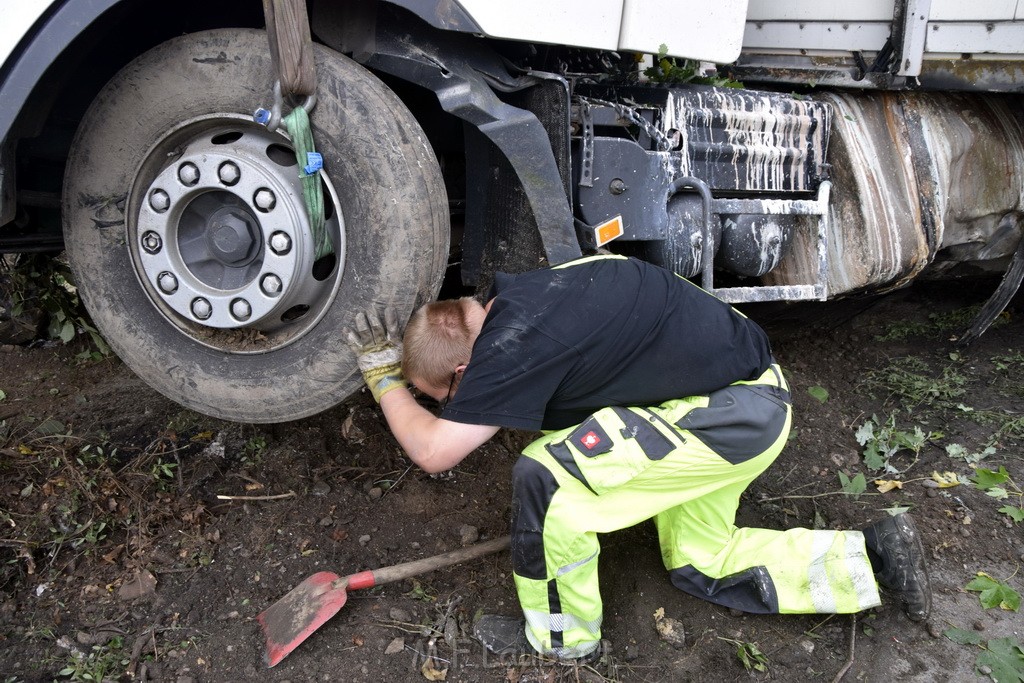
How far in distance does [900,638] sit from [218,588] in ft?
6.71

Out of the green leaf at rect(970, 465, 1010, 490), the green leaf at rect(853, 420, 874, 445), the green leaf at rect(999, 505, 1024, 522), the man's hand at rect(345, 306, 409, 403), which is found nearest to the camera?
the man's hand at rect(345, 306, 409, 403)

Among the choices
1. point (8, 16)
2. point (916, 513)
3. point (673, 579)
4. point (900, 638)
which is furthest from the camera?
point (916, 513)

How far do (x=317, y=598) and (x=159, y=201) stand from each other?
1.20 m

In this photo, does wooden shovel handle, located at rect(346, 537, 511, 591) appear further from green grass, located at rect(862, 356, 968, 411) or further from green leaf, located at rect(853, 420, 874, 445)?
green grass, located at rect(862, 356, 968, 411)

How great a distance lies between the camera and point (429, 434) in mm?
2055

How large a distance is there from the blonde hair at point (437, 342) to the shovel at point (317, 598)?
0.64 metres

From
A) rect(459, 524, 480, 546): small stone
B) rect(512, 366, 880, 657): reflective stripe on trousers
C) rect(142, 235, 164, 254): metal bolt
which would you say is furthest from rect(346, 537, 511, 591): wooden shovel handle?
rect(142, 235, 164, 254): metal bolt

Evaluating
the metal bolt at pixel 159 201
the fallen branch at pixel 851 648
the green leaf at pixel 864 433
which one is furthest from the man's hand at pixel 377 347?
the green leaf at pixel 864 433

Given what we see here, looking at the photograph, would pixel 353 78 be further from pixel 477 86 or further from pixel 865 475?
pixel 865 475

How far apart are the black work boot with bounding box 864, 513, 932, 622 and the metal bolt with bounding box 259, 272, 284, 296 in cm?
191

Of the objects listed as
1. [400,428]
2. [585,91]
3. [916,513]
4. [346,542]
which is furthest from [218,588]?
[916,513]

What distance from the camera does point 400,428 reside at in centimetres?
215

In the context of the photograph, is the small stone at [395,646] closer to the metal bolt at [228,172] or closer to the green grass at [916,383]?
the metal bolt at [228,172]

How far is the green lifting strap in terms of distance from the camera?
2.05 m
